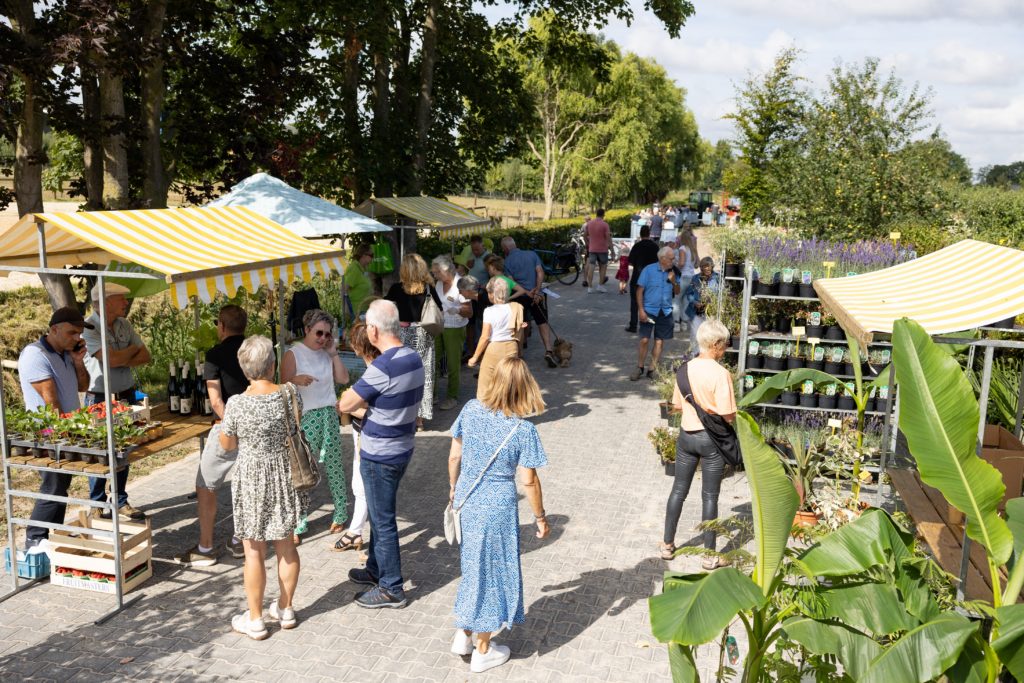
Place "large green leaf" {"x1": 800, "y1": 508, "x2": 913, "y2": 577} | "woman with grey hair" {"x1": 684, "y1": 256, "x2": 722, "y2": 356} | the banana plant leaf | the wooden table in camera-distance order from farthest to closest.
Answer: "woman with grey hair" {"x1": 684, "y1": 256, "x2": 722, "y2": 356}
the wooden table
the banana plant leaf
"large green leaf" {"x1": 800, "y1": 508, "x2": 913, "y2": 577}

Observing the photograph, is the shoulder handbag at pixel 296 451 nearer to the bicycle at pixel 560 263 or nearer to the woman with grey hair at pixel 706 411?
the woman with grey hair at pixel 706 411

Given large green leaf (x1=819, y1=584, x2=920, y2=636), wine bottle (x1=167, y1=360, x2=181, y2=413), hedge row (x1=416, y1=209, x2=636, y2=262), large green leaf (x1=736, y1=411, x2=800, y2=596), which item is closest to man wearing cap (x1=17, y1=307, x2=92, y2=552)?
wine bottle (x1=167, y1=360, x2=181, y2=413)

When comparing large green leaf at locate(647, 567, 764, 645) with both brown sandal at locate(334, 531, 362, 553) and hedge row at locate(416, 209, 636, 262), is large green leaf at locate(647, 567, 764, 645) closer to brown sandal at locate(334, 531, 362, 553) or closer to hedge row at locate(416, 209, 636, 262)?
brown sandal at locate(334, 531, 362, 553)

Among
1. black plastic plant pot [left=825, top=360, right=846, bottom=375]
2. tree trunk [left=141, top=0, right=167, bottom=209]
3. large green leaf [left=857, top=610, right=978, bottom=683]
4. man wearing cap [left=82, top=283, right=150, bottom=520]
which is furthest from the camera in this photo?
tree trunk [left=141, top=0, right=167, bottom=209]

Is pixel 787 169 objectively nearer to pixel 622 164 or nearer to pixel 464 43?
pixel 464 43

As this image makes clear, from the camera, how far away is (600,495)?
756 cm

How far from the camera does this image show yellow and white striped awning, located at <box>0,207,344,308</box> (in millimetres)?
5316

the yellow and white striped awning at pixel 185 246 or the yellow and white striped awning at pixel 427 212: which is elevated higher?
the yellow and white striped awning at pixel 427 212

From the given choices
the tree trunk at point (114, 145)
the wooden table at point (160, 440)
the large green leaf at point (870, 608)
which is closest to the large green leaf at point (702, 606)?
the large green leaf at point (870, 608)

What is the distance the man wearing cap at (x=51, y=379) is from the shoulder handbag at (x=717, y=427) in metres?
4.32

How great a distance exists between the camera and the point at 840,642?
133 inches

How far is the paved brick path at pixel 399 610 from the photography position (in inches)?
189

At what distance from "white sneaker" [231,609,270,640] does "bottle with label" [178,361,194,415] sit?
2.11 m

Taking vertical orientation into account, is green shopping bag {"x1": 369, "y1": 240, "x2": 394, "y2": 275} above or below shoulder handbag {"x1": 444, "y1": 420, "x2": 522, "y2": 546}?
above
